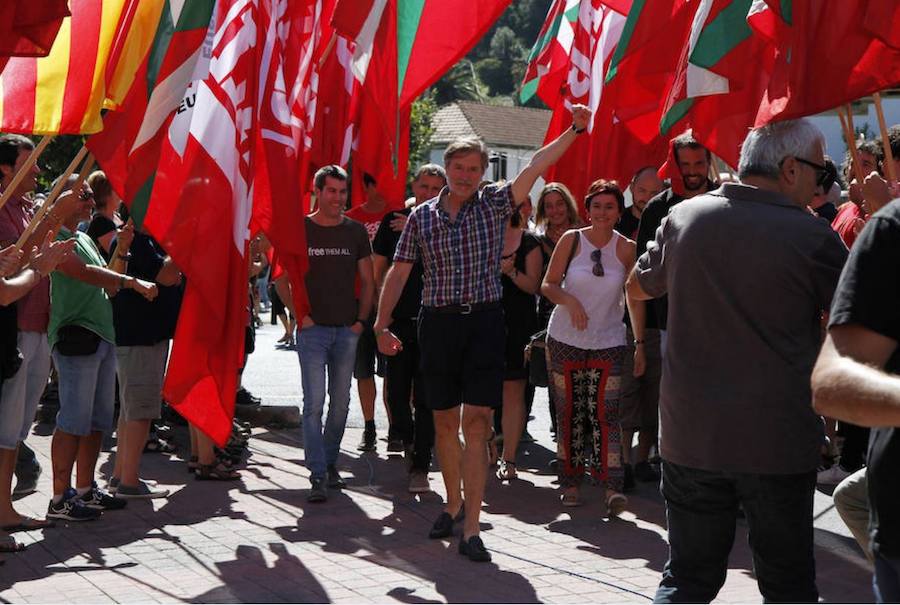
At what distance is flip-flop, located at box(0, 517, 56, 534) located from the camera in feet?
23.9

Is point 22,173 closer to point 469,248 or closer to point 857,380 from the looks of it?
point 469,248

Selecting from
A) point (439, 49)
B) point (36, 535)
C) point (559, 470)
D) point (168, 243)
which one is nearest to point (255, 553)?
point (36, 535)

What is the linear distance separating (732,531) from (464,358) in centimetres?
304

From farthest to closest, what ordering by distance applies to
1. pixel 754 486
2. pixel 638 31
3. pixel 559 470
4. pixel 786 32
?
pixel 559 470 < pixel 638 31 < pixel 786 32 < pixel 754 486

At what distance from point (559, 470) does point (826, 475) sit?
6.38 ft

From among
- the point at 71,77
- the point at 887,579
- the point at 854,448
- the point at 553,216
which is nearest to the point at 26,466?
the point at 71,77

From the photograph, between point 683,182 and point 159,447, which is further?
point 159,447

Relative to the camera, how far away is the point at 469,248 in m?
7.32

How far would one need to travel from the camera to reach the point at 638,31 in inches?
308

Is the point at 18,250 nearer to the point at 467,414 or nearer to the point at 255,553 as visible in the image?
the point at 255,553

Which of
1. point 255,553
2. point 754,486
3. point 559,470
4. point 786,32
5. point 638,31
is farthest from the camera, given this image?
point 559,470

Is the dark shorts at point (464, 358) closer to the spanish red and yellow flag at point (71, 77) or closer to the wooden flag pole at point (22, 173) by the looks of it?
the spanish red and yellow flag at point (71, 77)

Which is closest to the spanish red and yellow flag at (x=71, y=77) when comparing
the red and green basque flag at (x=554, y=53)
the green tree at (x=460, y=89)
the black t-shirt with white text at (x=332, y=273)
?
the black t-shirt with white text at (x=332, y=273)

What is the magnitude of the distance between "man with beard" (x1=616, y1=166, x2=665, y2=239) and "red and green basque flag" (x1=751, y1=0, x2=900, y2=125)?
3161mm
